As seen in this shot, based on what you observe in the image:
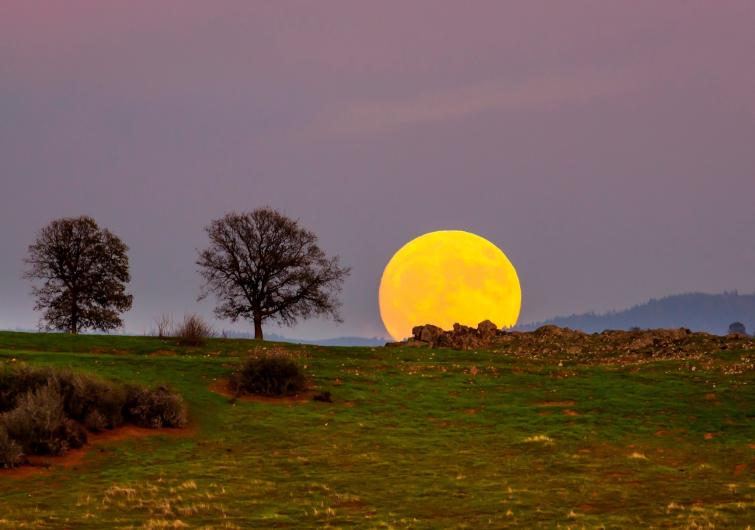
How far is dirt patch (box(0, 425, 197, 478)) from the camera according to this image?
25828 millimetres

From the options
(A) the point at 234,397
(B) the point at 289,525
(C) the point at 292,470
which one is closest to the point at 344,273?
(A) the point at 234,397

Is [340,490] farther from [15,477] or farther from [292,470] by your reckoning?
[15,477]

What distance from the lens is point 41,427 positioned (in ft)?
90.9

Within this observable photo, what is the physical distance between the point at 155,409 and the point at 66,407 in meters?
3.42

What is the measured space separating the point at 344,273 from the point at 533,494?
5537cm

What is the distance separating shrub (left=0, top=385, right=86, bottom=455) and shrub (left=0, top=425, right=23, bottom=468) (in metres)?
0.84

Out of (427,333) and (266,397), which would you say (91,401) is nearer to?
(266,397)

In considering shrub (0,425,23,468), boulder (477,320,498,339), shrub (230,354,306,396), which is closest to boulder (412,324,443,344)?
boulder (477,320,498,339)

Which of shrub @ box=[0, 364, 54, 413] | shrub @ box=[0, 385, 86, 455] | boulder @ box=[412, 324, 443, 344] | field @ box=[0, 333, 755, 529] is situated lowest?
field @ box=[0, 333, 755, 529]

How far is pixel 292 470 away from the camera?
26109 mm

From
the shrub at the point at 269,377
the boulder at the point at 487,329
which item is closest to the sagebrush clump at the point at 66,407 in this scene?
the shrub at the point at 269,377

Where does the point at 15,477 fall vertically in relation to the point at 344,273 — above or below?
below

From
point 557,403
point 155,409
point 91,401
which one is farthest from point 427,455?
point 91,401

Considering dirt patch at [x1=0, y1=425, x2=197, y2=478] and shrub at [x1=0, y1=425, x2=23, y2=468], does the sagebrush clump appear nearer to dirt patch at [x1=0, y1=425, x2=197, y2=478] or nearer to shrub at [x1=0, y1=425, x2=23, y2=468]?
shrub at [x1=0, y1=425, x2=23, y2=468]
